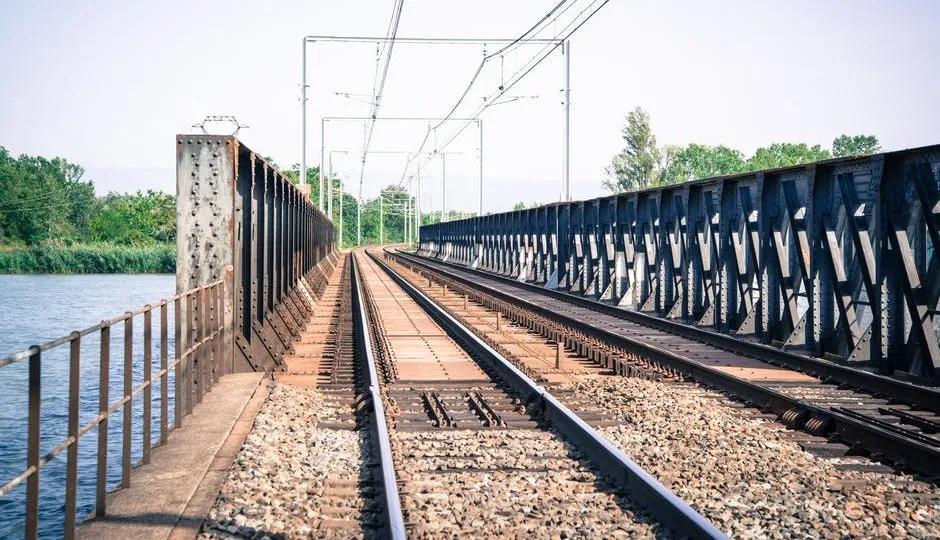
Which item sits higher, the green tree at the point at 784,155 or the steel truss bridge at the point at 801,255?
the green tree at the point at 784,155

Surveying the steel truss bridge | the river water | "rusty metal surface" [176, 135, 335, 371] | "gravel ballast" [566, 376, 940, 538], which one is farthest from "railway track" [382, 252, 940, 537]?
the river water

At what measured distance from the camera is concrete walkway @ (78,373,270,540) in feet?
18.7

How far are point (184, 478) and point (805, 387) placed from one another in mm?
7570

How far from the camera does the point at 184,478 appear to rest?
6793 millimetres

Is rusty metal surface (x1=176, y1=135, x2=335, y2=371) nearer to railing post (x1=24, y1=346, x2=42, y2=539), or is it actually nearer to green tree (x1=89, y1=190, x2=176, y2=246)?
railing post (x1=24, y1=346, x2=42, y2=539)

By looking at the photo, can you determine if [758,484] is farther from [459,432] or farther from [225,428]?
[225,428]

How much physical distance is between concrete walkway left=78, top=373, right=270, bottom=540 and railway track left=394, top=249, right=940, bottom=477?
486cm

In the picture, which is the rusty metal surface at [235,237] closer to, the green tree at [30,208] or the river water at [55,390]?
the river water at [55,390]

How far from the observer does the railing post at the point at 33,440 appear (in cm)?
460

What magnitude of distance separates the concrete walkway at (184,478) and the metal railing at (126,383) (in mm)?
121

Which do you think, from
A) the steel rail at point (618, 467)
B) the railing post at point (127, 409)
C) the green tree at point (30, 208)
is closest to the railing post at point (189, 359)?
the railing post at point (127, 409)

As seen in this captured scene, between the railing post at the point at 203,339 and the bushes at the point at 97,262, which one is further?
the bushes at the point at 97,262

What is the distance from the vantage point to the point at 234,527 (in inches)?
228

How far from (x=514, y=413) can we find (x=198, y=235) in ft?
12.3
